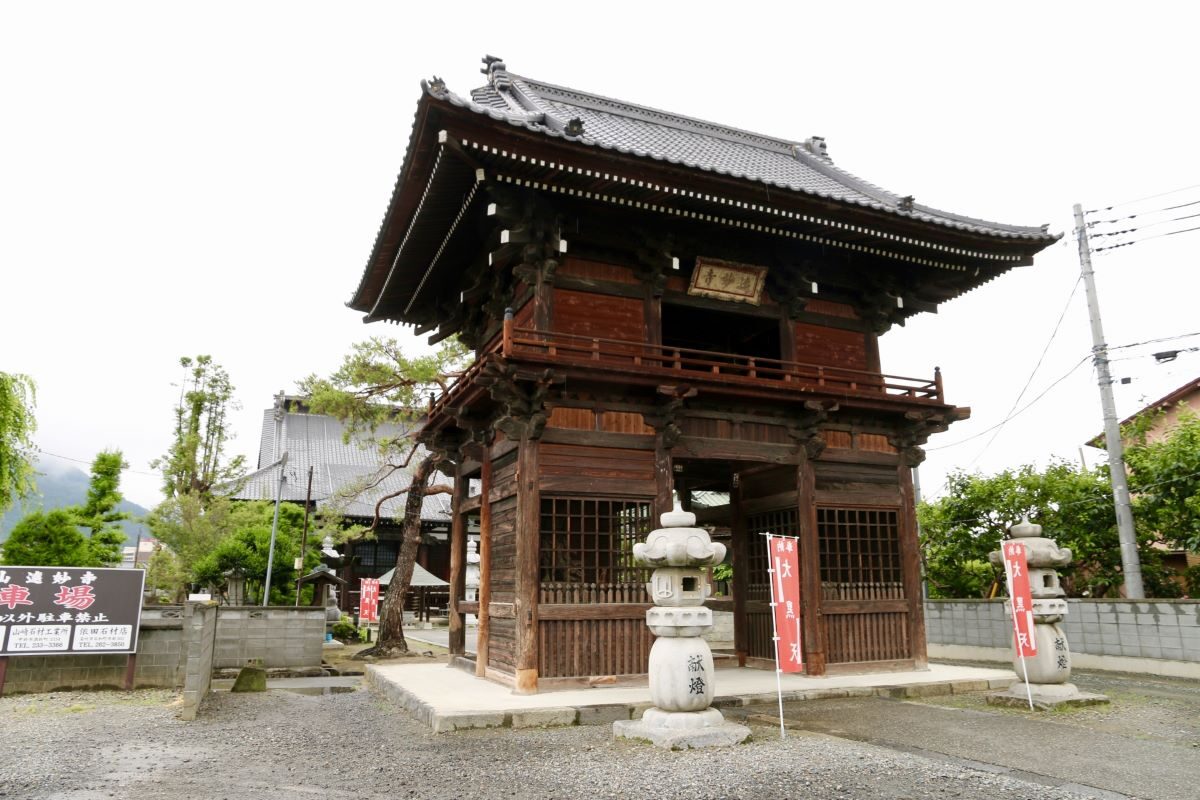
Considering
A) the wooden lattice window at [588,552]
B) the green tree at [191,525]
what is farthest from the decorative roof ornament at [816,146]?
the green tree at [191,525]

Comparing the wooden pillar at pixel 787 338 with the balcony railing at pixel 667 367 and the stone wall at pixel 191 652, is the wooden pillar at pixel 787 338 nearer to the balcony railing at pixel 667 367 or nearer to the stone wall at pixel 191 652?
the balcony railing at pixel 667 367

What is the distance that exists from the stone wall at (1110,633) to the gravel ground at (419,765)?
31.7 feet

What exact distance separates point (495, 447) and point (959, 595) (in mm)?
14723

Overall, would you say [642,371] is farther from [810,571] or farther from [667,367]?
[810,571]

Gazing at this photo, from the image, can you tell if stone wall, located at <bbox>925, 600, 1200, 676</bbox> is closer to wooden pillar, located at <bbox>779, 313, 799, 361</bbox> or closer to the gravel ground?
wooden pillar, located at <bbox>779, 313, 799, 361</bbox>

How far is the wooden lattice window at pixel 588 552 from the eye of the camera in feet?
36.1

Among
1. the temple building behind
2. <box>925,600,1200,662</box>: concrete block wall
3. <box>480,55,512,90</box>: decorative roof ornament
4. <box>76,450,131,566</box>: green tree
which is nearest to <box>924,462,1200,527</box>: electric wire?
<box>925,600,1200,662</box>: concrete block wall

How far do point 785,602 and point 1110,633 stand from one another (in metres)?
10.0

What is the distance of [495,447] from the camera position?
12.5m

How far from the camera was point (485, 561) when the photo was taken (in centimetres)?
1237

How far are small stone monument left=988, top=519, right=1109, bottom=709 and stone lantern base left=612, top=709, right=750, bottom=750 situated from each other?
465 cm

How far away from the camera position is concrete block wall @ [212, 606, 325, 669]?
51.4 ft

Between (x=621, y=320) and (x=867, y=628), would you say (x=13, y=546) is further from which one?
(x=867, y=628)

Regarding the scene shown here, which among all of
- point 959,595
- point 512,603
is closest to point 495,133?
point 512,603
